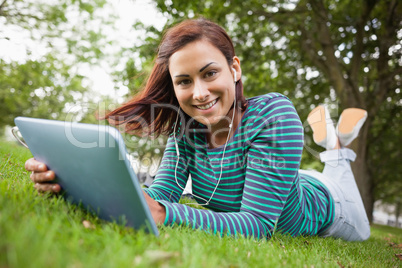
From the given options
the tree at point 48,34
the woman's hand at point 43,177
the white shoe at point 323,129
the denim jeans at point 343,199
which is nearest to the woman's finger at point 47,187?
the woman's hand at point 43,177

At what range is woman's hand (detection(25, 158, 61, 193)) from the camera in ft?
5.20

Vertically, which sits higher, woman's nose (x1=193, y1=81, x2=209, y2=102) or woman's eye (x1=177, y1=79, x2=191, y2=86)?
woman's eye (x1=177, y1=79, x2=191, y2=86)

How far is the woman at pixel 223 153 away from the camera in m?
1.98

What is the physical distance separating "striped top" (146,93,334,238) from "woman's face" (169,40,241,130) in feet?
0.73

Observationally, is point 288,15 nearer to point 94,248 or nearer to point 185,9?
point 185,9

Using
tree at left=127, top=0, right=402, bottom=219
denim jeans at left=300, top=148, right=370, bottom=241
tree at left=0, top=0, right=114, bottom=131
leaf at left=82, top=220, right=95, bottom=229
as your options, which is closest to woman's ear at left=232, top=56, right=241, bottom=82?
denim jeans at left=300, top=148, right=370, bottom=241

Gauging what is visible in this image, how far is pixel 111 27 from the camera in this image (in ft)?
48.5

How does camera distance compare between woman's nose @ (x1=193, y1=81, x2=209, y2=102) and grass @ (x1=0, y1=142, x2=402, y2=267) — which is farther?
woman's nose @ (x1=193, y1=81, x2=209, y2=102)

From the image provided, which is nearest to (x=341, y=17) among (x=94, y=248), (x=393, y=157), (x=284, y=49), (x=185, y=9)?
(x=284, y=49)

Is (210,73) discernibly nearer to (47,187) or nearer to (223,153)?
(223,153)

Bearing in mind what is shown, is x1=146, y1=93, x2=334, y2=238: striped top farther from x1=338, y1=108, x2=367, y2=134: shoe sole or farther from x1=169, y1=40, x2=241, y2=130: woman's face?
x1=338, y1=108, x2=367, y2=134: shoe sole

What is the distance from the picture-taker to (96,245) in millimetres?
1097

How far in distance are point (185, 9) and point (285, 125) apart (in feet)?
17.3

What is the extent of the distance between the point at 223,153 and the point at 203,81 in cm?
57
